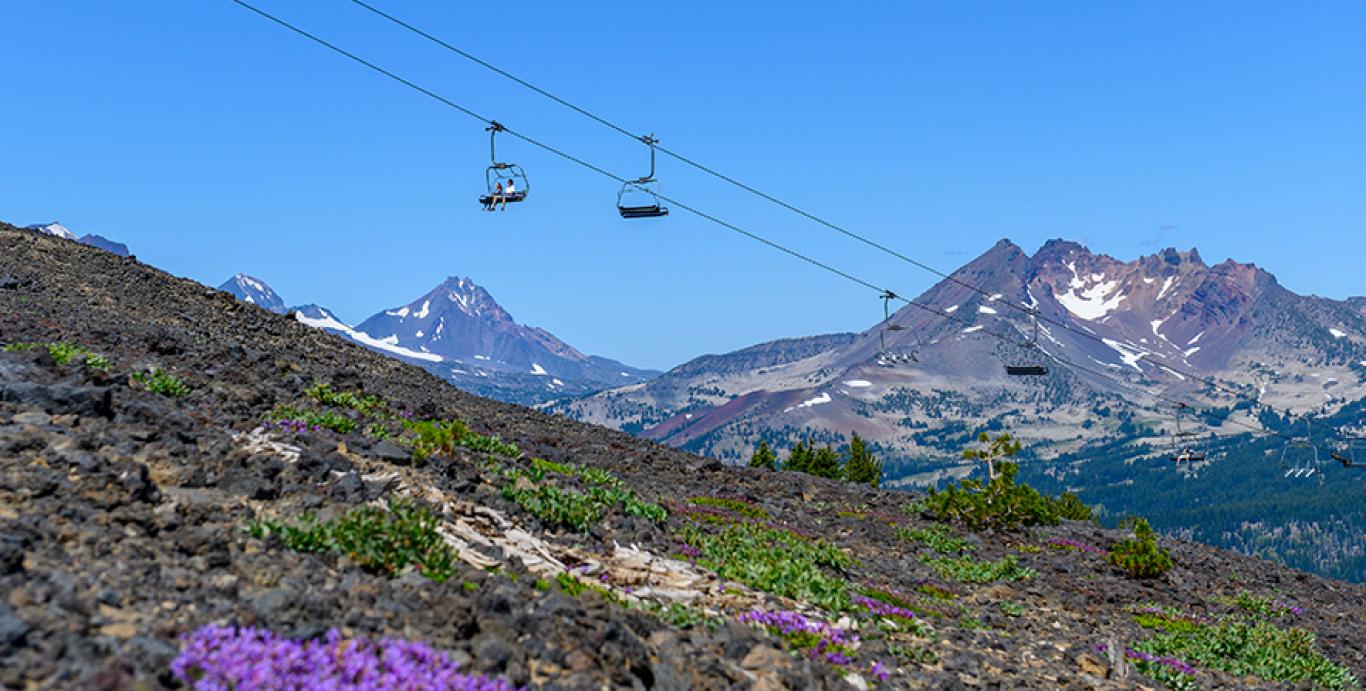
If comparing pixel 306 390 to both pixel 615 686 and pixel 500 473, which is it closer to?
pixel 500 473

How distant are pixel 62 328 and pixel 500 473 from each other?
12.6 metres

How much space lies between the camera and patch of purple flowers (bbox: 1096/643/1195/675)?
68.8 feet

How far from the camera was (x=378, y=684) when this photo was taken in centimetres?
995

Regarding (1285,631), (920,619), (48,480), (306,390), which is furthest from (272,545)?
(1285,631)

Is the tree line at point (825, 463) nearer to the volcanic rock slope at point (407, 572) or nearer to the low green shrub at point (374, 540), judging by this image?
the volcanic rock slope at point (407, 572)

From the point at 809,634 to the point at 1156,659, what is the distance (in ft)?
30.2

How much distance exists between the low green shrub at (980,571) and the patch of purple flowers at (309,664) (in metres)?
21.0

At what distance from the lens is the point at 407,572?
13234mm

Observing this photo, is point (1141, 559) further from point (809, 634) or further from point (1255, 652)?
point (809, 634)

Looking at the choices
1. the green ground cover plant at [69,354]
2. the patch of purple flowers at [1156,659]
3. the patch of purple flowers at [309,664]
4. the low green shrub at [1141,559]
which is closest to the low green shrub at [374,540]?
the patch of purple flowers at [309,664]

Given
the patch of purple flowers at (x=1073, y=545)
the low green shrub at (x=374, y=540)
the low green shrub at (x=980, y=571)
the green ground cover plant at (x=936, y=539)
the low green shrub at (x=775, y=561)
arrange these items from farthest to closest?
the patch of purple flowers at (x=1073, y=545)
the green ground cover plant at (x=936, y=539)
the low green shrub at (x=980, y=571)
the low green shrub at (x=775, y=561)
the low green shrub at (x=374, y=540)

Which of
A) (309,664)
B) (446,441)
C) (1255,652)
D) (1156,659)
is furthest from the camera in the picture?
(1255,652)

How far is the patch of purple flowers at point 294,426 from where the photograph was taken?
2097 cm

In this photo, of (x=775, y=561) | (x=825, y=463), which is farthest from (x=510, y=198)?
(x=825, y=463)
